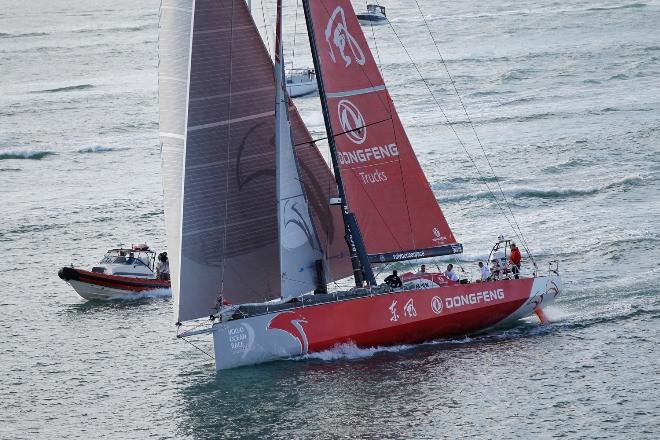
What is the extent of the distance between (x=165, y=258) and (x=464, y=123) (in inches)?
1299

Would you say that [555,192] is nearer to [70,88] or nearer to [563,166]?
[563,166]

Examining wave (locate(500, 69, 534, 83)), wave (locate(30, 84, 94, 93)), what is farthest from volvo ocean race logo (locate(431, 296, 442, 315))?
wave (locate(30, 84, 94, 93))

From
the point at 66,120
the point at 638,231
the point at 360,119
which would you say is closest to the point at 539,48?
the point at 66,120

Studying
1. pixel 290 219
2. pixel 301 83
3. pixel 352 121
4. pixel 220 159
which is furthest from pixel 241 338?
pixel 301 83

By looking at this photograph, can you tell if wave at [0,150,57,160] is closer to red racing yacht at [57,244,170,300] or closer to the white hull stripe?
Answer: red racing yacht at [57,244,170,300]

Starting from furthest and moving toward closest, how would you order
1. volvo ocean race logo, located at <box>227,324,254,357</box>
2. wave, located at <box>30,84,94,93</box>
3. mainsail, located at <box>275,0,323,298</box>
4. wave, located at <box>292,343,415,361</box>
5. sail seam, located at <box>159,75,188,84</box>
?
wave, located at <box>30,84,94,93</box>
wave, located at <box>292,343,415,361</box>
mainsail, located at <box>275,0,323,298</box>
volvo ocean race logo, located at <box>227,324,254,357</box>
sail seam, located at <box>159,75,188,84</box>

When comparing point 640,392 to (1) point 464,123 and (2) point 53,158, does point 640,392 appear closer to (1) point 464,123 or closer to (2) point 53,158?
(1) point 464,123

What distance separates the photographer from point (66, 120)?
90312 mm

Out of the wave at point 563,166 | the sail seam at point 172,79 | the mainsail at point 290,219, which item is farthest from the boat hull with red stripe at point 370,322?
the wave at point 563,166

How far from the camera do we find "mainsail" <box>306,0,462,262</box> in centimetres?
3944

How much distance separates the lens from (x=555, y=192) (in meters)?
60.4

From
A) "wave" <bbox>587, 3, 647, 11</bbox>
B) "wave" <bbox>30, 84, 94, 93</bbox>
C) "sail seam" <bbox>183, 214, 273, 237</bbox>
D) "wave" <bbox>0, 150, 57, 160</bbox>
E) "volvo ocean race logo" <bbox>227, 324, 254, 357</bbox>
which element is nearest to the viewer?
"sail seam" <bbox>183, 214, 273, 237</bbox>

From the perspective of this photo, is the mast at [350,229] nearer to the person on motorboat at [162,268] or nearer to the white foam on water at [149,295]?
the white foam on water at [149,295]

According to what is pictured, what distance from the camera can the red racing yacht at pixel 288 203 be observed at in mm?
38438
